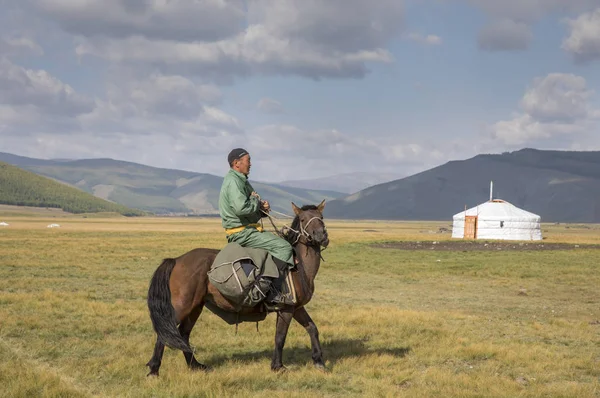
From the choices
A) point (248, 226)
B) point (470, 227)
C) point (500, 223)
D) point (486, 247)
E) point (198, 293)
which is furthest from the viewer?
point (470, 227)

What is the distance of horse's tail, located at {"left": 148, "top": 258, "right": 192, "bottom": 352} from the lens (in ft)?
25.0

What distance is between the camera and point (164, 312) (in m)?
7.72

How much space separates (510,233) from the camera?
54500 mm

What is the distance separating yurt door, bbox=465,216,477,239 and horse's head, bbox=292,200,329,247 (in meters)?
50.5

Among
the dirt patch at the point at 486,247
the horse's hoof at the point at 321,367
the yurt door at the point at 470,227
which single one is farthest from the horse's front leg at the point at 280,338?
the yurt door at the point at 470,227

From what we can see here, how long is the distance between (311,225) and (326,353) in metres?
2.66

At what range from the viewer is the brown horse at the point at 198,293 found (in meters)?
7.73

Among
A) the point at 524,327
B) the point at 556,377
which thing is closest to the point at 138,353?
the point at 556,377

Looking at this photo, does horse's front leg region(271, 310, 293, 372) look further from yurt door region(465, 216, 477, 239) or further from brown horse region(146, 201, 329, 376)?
yurt door region(465, 216, 477, 239)

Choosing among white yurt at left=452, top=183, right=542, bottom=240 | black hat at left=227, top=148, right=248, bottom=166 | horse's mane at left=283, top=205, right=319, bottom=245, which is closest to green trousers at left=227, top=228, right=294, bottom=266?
horse's mane at left=283, top=205, right=319, bottom=245

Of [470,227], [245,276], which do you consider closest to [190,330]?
[245,276]

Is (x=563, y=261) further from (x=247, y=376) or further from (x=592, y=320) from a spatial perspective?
(x=247, y=376)

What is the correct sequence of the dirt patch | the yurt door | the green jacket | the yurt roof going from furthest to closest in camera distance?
the yurt door, the yurt roof, the dirt patch, the green jacket

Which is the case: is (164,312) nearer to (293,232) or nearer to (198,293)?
A: (198,293)
